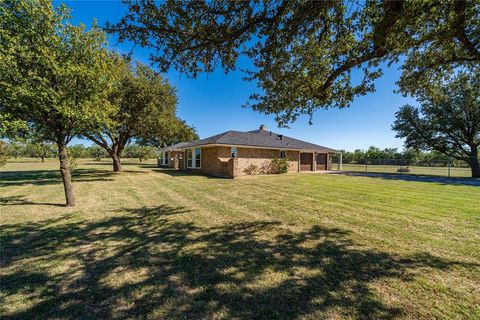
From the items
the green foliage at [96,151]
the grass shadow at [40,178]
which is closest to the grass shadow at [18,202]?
the grass shadow at [40,178]

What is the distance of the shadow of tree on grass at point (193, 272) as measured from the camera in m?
2.49

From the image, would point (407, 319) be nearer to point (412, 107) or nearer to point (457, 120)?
point (457, 120)

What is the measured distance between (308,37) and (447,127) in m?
27.5

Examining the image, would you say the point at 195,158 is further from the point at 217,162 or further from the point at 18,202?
the point at 18,202

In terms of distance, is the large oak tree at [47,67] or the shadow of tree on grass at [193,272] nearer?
the shadow of tree on grass at [193,272]

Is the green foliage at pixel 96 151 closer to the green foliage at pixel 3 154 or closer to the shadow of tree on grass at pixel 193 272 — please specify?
the green foliage at pixel 3 154

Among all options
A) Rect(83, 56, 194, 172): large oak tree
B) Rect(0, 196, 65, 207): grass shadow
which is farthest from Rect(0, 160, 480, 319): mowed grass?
Rect(83, 56, 194, 172): large oak tree

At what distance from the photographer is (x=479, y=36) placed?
409 cm

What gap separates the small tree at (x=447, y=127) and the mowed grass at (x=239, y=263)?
22.3 metres

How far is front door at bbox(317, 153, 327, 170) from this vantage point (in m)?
27.0

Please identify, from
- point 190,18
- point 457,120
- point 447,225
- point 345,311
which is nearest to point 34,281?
point 345,311

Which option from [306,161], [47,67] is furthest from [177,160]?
[47,67]

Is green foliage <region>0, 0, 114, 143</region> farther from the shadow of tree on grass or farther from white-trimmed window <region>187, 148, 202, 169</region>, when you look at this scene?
white-trimmed window <region>187, 148, 202, 169</region>

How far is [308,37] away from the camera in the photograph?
16.4 ft
